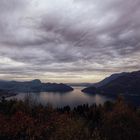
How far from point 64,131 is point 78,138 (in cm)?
96

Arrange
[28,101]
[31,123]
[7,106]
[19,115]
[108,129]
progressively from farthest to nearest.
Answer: [28,101]
[7,106]
[108,129]
[19,115]
[31,123]

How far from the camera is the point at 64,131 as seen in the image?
39.6ft

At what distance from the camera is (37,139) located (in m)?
13.2

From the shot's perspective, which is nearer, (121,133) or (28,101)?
(121,133)

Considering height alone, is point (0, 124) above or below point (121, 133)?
above

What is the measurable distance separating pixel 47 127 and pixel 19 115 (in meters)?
3.52

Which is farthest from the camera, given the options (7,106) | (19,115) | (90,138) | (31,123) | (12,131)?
(7,106)

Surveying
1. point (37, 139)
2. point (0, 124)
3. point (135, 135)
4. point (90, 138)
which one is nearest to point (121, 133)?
point (135, 135)

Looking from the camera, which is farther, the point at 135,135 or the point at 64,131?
the point at 135,135

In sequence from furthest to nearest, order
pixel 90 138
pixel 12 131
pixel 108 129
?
pixel 108 129 → pixel 12 131 → pixel 90 138

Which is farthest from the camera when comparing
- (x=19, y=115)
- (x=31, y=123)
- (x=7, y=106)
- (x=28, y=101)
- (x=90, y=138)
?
(x=28, y=101)

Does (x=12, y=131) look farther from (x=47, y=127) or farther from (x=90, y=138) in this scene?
(x=90, y=138)

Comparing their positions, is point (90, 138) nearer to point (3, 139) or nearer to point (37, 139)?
point (37, 139)

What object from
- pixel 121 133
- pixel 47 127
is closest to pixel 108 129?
pixel 121 133
